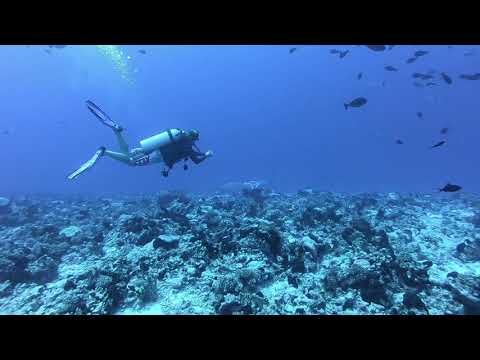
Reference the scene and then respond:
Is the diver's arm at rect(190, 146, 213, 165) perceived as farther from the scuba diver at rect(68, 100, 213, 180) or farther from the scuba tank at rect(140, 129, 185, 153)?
the scuba tank at rect(140, 129, 185, 153)

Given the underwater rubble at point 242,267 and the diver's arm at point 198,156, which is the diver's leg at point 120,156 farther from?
the diver's arm at point 198,156

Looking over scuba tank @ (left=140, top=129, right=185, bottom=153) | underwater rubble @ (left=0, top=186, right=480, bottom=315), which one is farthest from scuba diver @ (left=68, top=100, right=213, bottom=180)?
underwater rubble @ (left=0, top=186, right=480, bottom=315)

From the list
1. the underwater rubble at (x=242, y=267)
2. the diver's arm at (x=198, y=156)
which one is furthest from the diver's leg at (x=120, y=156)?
the diver's arm at (x=198, y=156)

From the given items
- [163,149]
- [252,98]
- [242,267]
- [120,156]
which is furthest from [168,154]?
[252,98]

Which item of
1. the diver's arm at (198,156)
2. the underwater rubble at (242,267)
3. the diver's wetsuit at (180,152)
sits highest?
the diver's wetsuit at (180,152)

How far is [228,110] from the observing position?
173 metres

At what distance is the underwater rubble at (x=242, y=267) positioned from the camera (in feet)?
25.2

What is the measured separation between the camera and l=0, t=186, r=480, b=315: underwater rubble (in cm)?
769

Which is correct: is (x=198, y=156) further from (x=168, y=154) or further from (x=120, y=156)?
(x=120, y=156)
